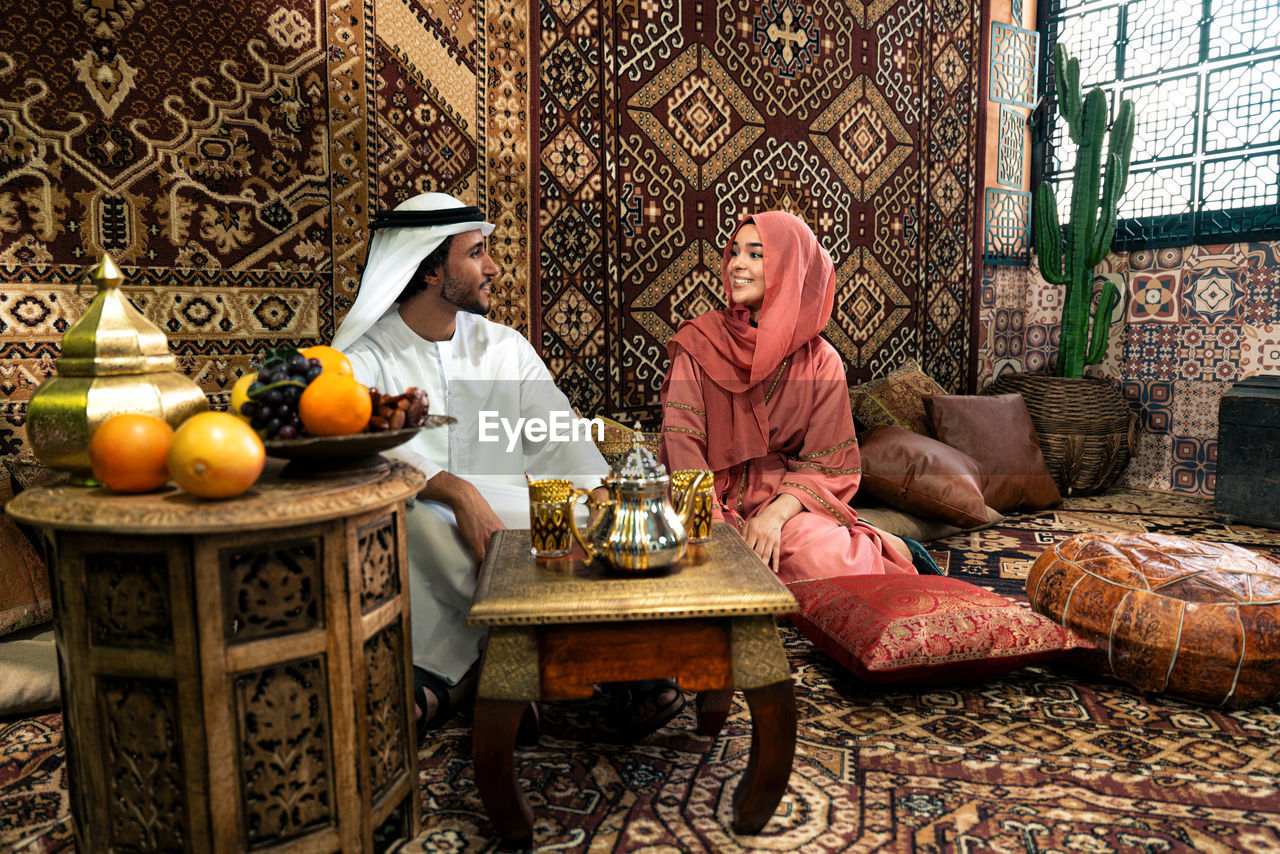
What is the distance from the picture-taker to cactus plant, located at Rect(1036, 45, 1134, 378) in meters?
5.13

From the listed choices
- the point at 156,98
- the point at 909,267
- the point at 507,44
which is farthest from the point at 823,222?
the point at 156,98

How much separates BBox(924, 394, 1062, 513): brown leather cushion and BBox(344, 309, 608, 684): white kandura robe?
8.66 feet

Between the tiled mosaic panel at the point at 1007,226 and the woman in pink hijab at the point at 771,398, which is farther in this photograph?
the tiled mosaic panel at the point at 1007,226

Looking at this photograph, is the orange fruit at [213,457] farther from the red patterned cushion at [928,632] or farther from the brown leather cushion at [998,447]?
the brown leather cushion at [998,447]

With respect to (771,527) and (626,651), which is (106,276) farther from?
(771,527)

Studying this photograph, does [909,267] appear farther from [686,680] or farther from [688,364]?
[686,680]

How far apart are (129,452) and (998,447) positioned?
4.52 metres

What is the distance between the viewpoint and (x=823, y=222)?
195 inches

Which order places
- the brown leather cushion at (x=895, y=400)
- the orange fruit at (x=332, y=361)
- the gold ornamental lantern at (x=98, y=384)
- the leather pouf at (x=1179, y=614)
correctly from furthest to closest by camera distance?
the brown leather cushion at (x=895, y=400), the leather pouf at (x=1179, y=614), the orange fruit at (x=332, y=361), the gold ornamental lantern at (x=98, y=384)

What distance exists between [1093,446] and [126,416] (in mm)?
5285

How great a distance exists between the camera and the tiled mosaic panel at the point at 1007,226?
571 centimetres

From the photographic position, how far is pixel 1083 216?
522cm

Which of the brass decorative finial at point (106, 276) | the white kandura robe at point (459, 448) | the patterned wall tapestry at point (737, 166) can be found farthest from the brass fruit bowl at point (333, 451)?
the patterned wall tapestry at point (737, 166)

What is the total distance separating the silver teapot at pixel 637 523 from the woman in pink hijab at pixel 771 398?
1217 mm
